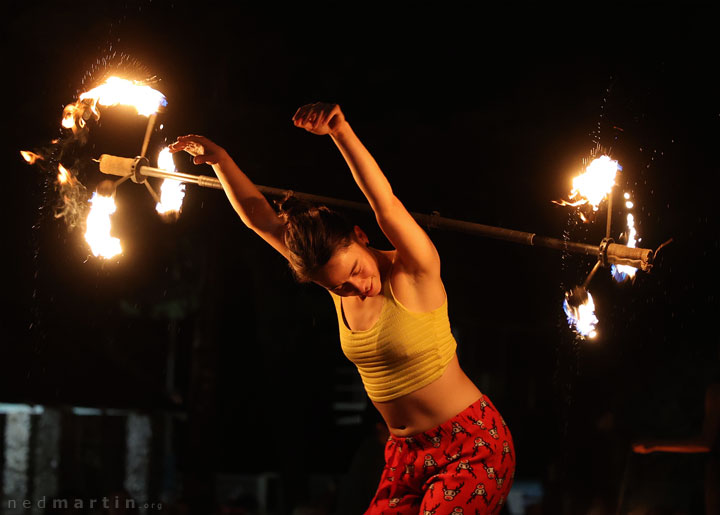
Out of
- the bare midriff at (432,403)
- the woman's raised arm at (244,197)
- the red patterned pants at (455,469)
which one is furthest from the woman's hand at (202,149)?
the red patterned pants at (455,469)

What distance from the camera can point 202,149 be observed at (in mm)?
3098

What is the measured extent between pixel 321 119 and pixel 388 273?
24.3 inches

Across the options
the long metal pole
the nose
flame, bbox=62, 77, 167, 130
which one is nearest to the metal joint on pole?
the long metal pole

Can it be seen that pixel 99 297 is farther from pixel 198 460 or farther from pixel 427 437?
pixel 427 437

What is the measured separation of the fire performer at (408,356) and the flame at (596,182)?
971 mm

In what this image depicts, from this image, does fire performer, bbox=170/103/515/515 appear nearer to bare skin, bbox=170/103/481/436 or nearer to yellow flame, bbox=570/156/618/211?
bare skin, bbox=170/103/481/436

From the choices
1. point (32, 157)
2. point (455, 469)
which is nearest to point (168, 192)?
point (32, 157)

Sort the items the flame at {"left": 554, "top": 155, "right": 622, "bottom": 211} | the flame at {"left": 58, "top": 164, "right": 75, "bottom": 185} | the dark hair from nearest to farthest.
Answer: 1. the dark hair
2. the flame at {"left": 554, "top": 155, "right": 622, "bottom": 211}
3. the flame at {"left": 58, "top": 164, "right": 75, "bottom": 185}

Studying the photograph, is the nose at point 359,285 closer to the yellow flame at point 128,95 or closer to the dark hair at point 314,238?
the dark hair at point 314,238

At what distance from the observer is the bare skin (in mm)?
2451

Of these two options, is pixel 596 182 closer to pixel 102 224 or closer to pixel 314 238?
pixel 314 238

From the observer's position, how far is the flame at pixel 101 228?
11.4ft

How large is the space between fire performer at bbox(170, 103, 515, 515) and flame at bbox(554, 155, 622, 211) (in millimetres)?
971

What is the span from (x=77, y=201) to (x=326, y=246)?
1.87 meters
